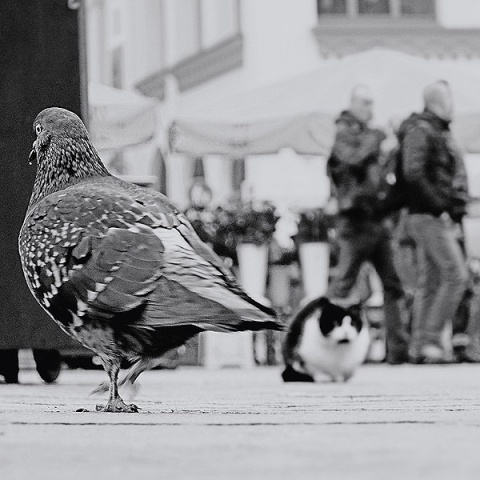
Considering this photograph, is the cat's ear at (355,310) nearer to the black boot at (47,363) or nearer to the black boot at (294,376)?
the black boot at (294,376)

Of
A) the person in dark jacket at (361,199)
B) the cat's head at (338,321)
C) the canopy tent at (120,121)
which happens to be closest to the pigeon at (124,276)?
the cat's head at (338,321)

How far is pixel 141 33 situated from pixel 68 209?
23415 millimetres

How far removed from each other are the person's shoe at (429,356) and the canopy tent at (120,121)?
3.70 meters

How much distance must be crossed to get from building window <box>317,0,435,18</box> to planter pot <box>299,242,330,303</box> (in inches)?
357

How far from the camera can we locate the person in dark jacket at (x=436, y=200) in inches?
477

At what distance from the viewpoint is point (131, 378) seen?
5.08 m

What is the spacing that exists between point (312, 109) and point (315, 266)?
69.8 inches

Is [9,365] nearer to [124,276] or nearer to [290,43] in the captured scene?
[124,276]

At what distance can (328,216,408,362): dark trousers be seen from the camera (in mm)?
12070

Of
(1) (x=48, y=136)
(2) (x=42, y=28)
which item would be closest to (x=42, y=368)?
(2) (x=42, y=28)

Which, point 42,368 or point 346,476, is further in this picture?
point 42,368

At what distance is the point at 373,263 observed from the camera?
1237 cm

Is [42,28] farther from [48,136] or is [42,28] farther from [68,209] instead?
[68,209]

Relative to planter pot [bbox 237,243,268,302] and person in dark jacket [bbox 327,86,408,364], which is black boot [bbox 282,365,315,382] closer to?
person in dark jacket [bbox 327,86,408,364]
